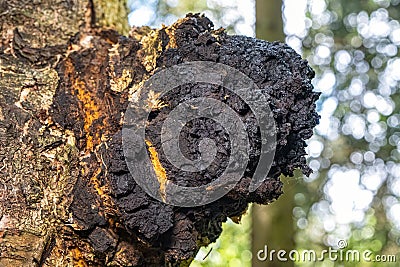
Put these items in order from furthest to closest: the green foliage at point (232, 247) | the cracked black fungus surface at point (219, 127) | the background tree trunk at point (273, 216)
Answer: the green foliage at point (232, 247) → the background tree trunk at point (273, 216) → the cracked black fungus surface at point (219, 127)

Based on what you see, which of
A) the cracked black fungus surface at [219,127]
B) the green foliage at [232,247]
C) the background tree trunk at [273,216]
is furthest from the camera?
the green foliage at [232,247]

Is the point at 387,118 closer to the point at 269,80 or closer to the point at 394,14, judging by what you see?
the point at 394,14

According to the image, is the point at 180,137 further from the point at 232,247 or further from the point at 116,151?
the point at 232,247

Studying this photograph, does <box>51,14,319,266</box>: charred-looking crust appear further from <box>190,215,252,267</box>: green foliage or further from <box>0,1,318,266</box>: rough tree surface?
<box>190,215,252,267</box>: green foliage

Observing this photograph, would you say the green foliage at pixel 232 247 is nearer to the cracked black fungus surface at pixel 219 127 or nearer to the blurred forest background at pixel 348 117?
the blurred forest background at pixel 348 117

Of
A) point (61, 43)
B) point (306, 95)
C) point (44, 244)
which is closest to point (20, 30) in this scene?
point (61, 43)

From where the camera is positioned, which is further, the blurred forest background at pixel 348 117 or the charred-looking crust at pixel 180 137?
the blurred forest background at pixel 348 117

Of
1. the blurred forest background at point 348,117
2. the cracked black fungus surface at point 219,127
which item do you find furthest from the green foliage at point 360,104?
the cracked black fungus surface at point 219,127
